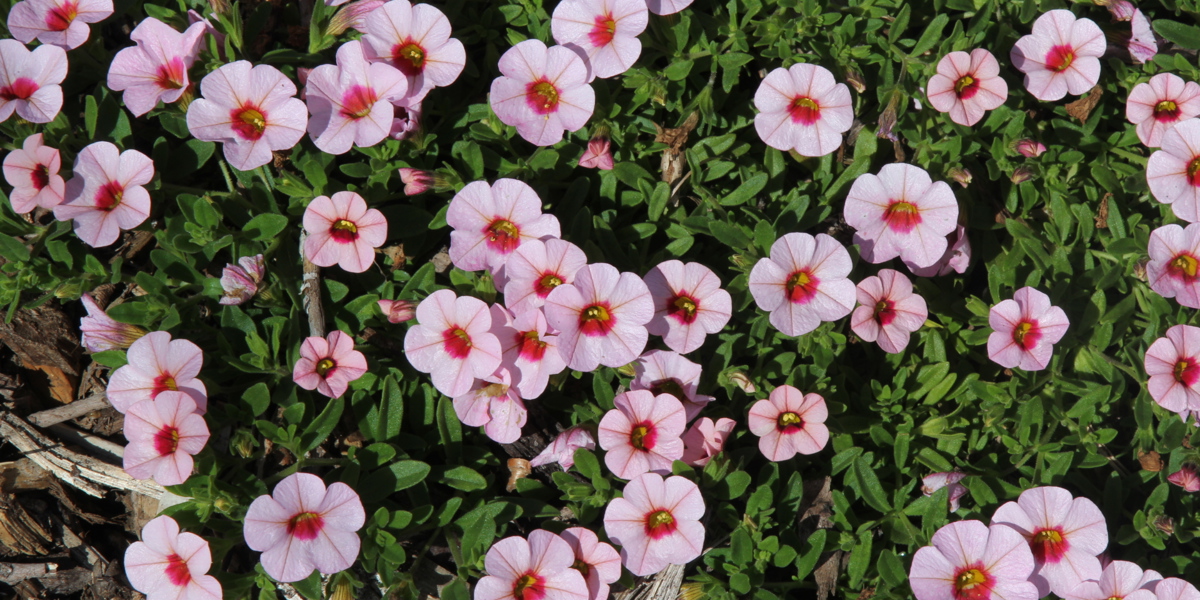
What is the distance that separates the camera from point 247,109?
319cm

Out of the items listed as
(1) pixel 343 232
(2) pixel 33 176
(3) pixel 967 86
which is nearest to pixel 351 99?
(1) pixel 343 232

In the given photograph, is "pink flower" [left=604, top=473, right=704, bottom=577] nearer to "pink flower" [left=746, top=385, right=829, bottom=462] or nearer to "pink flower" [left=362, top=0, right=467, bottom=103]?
"pink flower" [left=746, top=385, right=829, bottom=462]

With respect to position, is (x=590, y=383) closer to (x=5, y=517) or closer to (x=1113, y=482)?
(x=1113, y=482)

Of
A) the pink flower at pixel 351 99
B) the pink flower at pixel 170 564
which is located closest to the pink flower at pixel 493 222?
the pink flower at pixel 351 99

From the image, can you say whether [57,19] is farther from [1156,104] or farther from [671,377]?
[1156,104]

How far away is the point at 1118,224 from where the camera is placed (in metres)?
3.58

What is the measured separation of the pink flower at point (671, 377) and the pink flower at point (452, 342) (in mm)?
614

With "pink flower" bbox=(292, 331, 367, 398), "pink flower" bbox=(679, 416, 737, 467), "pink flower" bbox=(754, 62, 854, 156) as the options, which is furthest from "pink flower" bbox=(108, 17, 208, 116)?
"pink flower" bbox=(679, 416, 737, 467)

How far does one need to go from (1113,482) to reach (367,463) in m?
3.19

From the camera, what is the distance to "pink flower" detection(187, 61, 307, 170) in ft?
10.2

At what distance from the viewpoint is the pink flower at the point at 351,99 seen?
10.4ft

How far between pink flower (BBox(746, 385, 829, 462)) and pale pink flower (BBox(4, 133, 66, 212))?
2825 millimetres

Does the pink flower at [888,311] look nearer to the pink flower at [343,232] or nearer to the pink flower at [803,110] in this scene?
the pink flower at [803,110]

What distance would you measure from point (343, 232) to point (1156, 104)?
3.50 meters
